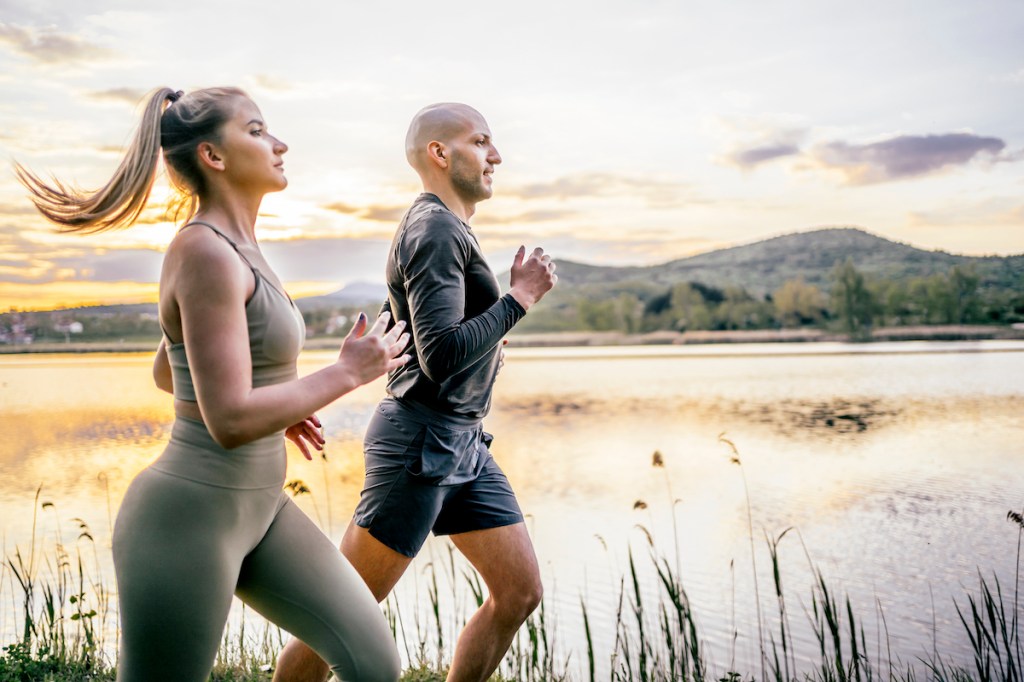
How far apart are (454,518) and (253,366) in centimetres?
110

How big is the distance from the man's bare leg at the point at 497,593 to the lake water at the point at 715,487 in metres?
0.97

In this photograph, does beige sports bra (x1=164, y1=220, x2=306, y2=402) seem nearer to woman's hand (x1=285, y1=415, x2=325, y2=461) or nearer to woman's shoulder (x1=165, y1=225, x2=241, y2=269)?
woman's shoulder (x1=165, y1=225, x2=241, y2=269)

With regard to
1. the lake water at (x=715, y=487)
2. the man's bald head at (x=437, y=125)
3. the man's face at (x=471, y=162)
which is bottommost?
the lake water at (x=715, y=487)

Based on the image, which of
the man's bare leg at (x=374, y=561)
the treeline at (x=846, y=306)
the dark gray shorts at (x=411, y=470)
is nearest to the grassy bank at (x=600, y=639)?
the dark gray shorts at (x=411, y=470)

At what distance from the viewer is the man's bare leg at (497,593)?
272 cm

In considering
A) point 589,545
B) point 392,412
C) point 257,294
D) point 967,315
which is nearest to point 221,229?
point 257,294

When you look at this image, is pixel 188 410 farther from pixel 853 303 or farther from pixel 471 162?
pixel 853 303

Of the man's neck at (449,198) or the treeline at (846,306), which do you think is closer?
the man's neck at (449,198)

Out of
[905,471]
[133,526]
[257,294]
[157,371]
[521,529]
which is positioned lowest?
[905,471]

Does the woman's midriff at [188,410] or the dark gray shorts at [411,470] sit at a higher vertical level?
the woman's midriff at [188,410]

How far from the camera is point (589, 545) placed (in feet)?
30.1

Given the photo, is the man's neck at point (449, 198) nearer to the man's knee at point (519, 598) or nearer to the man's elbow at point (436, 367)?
the man's elbow at point (436, 367)

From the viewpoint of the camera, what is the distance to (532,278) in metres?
2.54

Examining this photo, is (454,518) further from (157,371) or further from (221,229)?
(221,229)
